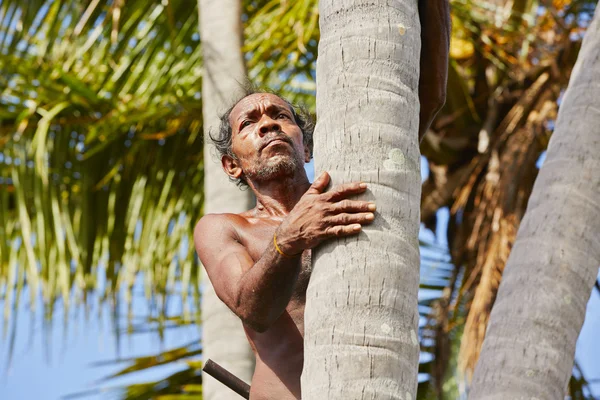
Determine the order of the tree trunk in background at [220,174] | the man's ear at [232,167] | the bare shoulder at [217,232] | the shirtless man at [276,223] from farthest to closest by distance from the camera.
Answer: the tree trunk in background at [220,174], the man's ear at [232,167], the bare shoulder at [217,232], the shirtless man at [276,223]

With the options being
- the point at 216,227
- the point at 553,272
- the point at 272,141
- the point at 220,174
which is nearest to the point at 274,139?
the point at 272,141

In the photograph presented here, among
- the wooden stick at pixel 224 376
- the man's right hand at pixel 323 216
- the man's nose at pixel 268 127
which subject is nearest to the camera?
the man's right hand at pixel 323 216

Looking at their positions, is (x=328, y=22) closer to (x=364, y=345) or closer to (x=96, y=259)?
(x=364, y=345)

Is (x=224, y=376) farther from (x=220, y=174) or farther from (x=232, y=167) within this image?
(x=220, y=174)

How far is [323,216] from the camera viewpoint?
8.34 feet

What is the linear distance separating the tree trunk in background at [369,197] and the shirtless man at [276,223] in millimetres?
66

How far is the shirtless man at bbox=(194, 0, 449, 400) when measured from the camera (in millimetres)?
2629

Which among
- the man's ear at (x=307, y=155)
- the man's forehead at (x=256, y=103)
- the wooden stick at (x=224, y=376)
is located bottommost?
the wooden stick at (x=224, y=376)

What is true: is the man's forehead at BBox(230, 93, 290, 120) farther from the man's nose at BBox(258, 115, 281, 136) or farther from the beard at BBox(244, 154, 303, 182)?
the beard at BBox(244, 154, 303, 182)

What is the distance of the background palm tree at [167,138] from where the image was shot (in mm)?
6848

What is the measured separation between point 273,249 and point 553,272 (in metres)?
1.24

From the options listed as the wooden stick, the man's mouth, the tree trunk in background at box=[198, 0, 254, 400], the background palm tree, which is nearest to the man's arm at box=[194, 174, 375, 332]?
the wooden stick

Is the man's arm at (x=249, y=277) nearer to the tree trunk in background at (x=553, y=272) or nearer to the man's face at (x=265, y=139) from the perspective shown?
the man's face at (x=265, y=139)

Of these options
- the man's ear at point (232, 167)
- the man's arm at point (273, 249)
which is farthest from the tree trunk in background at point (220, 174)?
the man's arm at point (273, 249)
